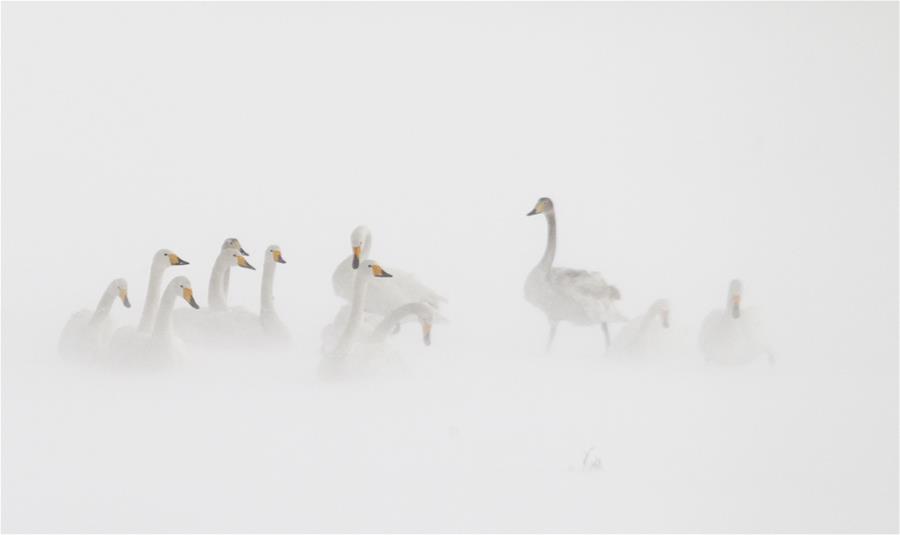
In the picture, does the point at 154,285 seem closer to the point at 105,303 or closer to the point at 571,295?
the point at 105,303

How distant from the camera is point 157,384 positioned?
11094 millimetres

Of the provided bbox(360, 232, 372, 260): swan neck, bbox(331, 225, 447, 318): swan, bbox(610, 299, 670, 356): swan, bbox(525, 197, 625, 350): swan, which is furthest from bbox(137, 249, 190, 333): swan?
bbox(610, 299, 670, 356): swan

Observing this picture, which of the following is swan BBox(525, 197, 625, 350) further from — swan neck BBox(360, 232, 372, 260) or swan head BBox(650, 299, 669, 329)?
swan neck BBox(360, 232, 372, 260)

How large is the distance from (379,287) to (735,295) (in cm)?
274

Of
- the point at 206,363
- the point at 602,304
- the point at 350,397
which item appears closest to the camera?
the point at 350,397

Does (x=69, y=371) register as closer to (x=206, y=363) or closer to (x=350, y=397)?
(x=206, y=363)

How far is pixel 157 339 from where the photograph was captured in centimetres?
1125

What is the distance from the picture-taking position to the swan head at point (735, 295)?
40.0 ft

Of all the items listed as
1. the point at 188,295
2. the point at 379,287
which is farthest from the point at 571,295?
the point at 188,295

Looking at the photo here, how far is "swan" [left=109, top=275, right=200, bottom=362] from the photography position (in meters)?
11.2

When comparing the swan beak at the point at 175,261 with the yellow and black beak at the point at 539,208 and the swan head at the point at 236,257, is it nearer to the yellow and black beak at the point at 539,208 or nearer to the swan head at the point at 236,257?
the swan head at the point at 236,257

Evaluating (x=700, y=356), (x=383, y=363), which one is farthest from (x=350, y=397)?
(x=700, y=356)

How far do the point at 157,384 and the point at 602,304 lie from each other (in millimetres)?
3566

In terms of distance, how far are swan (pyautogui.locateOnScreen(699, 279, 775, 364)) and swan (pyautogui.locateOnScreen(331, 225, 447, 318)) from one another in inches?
84.8
